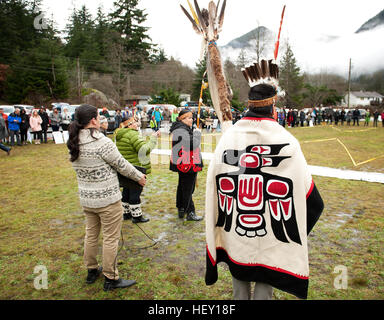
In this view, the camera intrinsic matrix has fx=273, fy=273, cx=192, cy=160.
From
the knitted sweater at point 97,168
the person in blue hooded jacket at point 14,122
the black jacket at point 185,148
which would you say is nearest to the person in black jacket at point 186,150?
the black jacket at point 185,148

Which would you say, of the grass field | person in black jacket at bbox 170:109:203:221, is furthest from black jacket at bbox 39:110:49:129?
person in black jacket at bbox 170:109:203:221

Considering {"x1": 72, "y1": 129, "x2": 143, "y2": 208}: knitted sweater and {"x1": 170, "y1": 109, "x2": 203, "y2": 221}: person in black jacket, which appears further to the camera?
{"x1": 170, "y1": 109, "x2": 203, "y2": 221}: person in black jacket

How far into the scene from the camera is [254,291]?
2.16 meters

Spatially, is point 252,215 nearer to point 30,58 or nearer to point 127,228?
point 127,228

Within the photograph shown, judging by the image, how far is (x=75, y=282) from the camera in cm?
326

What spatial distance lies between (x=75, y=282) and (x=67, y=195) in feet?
12.3

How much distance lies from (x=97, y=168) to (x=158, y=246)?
183cm

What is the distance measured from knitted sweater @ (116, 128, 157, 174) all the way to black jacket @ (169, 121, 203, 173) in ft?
1.64

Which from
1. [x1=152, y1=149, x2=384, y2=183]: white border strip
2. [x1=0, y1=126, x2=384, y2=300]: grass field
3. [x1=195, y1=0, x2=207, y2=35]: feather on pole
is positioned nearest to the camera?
[x1=0, y1=126, x2=384, y2=300]: grass field

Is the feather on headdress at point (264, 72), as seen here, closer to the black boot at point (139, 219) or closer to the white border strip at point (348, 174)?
the black boot at point (139, 219)

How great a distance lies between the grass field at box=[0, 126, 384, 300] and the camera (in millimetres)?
3090

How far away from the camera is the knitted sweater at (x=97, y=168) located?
2.80 meters

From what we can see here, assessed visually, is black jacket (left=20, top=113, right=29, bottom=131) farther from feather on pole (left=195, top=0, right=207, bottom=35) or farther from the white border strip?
the white border strip

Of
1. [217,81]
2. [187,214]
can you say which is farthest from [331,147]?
[217,81]
